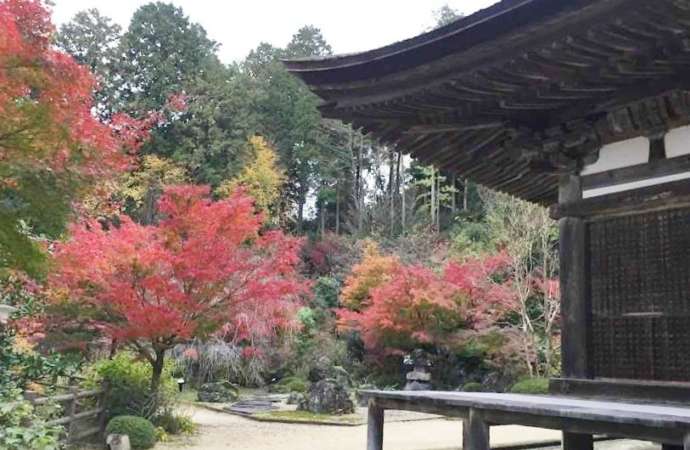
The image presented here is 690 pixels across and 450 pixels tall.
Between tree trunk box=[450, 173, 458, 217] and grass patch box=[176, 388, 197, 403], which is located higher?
tree trunk box=[450, 173, 458, 217]

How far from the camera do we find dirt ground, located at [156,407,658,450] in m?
10.9

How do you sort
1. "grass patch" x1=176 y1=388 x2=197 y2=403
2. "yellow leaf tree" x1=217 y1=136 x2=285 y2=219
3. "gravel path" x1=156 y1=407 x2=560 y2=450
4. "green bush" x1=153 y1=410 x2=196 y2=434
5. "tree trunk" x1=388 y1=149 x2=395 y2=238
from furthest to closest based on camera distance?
1. "yellow leaf tree" x1=217 y1=136 x2=285 y2=219
2. "tree trunk" x1=388 y1=149 x2=395 y2=238
3. "grass patch" x1=176 y1=388 x2=197 y2=403
4. "green bush" x1=153 y1=410 x2=196 y2=434
5. "gravel path" x1=156 y1=407 x2=560 y2=450

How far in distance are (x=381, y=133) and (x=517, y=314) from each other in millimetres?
17132

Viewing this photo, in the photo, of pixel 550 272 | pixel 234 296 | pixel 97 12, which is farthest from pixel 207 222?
pixel 97 12

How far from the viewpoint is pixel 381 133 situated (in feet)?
18.5

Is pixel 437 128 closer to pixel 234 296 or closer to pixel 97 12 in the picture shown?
pixel 234 296

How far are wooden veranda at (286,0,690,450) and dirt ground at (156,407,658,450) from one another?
503 centimetres

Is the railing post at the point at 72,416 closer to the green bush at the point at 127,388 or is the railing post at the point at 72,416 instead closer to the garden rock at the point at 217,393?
the green bush at the point at 127,388

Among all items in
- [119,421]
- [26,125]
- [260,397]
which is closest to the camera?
[26,125]

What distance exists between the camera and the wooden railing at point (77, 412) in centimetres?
985

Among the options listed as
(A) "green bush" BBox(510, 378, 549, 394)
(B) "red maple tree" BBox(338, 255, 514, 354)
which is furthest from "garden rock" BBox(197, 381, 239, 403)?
(A) "green bush" BBox(510, 378, 549, 394)

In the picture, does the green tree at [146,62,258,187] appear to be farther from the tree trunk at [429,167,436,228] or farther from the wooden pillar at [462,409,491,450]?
the wooden pillar at [462,409,491,450]

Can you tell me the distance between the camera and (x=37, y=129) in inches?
269

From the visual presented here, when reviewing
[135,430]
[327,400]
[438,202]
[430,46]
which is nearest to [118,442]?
[135,430]
